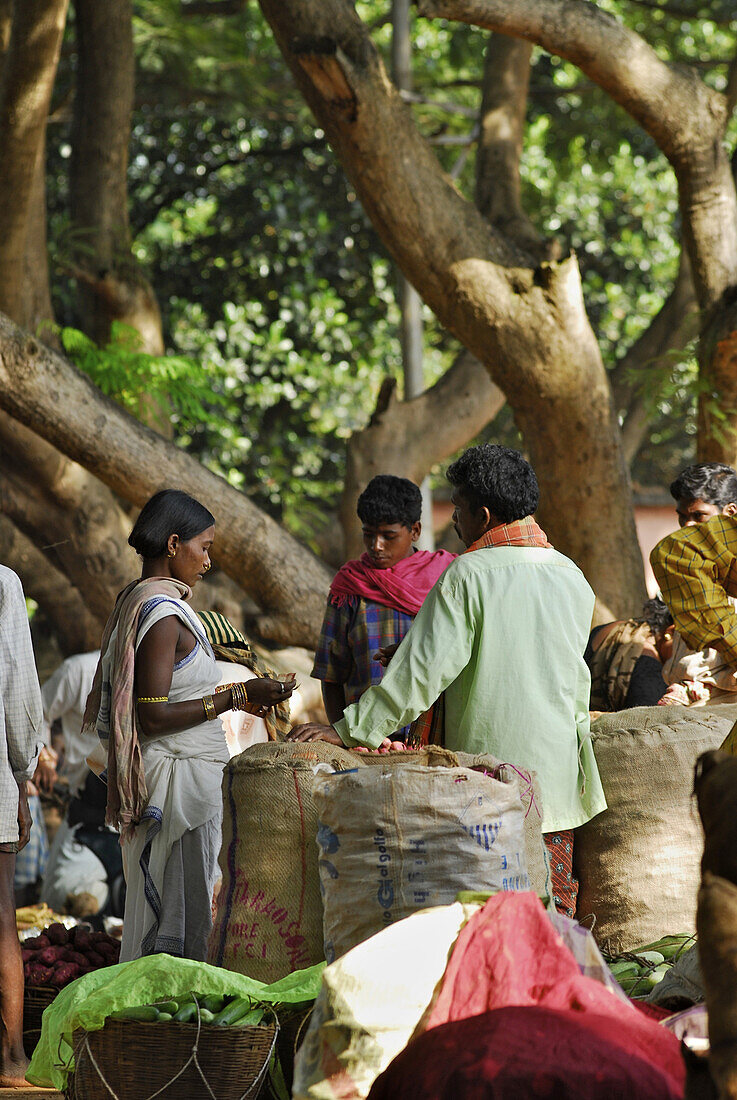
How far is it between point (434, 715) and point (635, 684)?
5.13 ft

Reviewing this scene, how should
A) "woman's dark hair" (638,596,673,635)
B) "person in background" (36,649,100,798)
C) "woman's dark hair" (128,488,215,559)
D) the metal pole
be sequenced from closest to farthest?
"woman's dark hair" (128,488,215,559), "woman's dark hair" (638,596,673,635), "person in background" (36,649,100,798), the metal pole

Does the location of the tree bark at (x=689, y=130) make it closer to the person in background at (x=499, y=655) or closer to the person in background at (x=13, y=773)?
the person in background at (x=499, y=655)

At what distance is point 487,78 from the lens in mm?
8891

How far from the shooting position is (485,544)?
3.80 metres

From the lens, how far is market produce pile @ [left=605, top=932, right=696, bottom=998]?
3.47m

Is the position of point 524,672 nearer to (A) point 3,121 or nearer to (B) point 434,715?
(B) point 434,715

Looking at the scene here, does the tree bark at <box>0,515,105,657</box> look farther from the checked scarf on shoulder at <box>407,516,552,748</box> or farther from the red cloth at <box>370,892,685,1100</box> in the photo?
the red cloth at <box>370,892,685,1100</box>

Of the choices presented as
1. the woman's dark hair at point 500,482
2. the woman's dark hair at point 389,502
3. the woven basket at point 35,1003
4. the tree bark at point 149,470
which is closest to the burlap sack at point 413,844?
the woman's dark hair at point 500,482

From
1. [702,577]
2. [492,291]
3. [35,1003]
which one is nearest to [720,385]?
[492,291]

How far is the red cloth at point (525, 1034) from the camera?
215cm

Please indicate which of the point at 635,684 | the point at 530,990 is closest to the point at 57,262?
the point at 635,684

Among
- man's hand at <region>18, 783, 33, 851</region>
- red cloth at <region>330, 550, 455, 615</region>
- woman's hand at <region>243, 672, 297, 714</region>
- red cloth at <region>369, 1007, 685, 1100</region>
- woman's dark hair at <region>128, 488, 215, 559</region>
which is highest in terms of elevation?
woman's dark hair at <region>128, 488, 215, 559</region>

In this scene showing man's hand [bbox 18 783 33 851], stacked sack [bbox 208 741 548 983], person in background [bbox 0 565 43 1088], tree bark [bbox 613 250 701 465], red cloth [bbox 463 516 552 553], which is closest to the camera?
stacked sack [bbox 208 741 548 983]

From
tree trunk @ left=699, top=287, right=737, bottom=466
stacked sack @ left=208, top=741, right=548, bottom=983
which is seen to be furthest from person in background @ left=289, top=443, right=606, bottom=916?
tree trunk @ left=699, top=287, right=737, bottom=466
